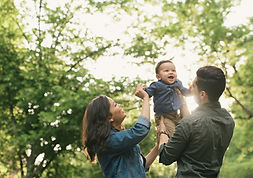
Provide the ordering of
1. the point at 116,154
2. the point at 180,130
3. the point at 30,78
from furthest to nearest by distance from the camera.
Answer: the point at 30,78
the point at 116,154
the point at 180,130

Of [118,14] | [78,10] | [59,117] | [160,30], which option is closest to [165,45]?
[160,30]

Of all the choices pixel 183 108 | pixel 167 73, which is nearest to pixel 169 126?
pixel 183 108

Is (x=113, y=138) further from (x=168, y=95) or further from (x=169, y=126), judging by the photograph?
(x=168, y=95)

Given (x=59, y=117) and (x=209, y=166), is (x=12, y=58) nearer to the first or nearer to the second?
(x=59, y=117)

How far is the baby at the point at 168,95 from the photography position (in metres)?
2.93

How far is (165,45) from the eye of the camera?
12586 mm

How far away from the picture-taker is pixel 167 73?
3021 millimetres

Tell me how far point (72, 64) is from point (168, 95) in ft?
32.5

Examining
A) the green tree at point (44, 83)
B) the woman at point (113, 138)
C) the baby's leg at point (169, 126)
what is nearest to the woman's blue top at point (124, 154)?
the woman at point (113, 138)

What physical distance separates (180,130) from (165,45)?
1048 centimetres

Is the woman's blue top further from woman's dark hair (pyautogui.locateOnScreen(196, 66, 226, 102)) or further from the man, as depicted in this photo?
woman's dark hair (pyautogui.locateOnScreen(196, 66, 226, 102))

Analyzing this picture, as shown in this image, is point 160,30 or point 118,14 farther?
point 118,14

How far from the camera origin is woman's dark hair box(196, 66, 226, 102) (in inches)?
92.5

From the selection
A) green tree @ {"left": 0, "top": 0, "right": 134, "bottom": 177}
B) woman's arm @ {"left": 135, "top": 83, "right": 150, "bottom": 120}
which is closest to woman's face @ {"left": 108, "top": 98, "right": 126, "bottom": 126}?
woman's arm @ {"left": 135, "top": 83, "right": 150, "bottom": 120}
